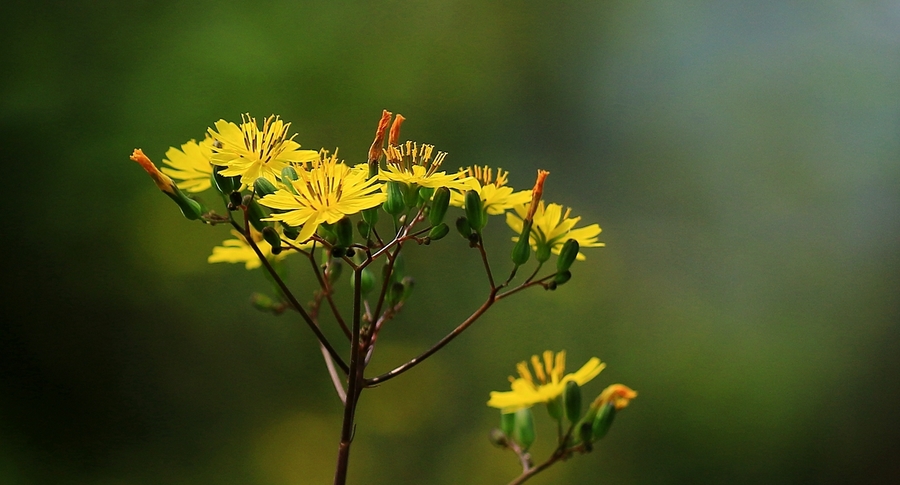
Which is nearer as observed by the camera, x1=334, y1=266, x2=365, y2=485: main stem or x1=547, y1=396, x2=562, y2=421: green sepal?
x1=334, y1=266, x2=365, y2=485: main stem

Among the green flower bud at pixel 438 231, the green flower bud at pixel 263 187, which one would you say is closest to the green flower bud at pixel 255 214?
the green flower bud at pixel 263 187

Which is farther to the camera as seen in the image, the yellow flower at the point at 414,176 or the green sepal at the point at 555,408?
the green sepal at the point at 555,408

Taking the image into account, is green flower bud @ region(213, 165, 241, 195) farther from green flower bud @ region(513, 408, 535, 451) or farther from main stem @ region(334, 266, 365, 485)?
green flower bud @ region(513, 408, 535, 451)

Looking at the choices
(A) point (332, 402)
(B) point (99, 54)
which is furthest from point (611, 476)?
(B) point (99, 54)

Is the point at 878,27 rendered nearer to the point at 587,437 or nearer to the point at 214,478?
the point at 587,437

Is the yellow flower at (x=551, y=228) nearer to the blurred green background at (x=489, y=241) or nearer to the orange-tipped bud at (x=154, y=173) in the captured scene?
the orange-tipped bud at (x=154, y=173)

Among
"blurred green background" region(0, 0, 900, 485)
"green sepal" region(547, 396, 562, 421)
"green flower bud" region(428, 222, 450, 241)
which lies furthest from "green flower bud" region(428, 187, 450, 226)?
"blurred green background" region(0, 0, 900, 485)
